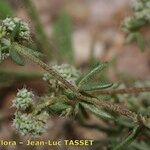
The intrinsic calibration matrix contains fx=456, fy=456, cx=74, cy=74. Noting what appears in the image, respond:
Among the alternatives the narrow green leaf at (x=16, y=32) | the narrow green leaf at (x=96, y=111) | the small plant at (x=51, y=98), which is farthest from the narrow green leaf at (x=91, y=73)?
the narrow green leaf at (x=16, y=32)

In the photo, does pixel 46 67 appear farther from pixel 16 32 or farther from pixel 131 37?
pixel 131 37

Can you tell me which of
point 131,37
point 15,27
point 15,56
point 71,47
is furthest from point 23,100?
point 71,47

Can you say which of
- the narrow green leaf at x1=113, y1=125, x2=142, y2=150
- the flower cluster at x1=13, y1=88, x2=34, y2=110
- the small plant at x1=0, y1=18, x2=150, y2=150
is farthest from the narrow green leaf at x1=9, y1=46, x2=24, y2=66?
the narrow green leaf at x1=113, y1=125, x2=142, y2=150

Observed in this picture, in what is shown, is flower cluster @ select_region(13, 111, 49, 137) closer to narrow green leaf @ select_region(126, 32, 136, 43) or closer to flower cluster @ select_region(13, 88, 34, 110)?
flower cluster @ select_region(13, 88, 34, 110)

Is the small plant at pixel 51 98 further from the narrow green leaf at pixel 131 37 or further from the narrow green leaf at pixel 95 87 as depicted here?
the narrow green leaf at pixel 131 37

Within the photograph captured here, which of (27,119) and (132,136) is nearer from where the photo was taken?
(27,119)

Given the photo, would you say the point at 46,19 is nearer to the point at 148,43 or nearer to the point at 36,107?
the point at 148,43
